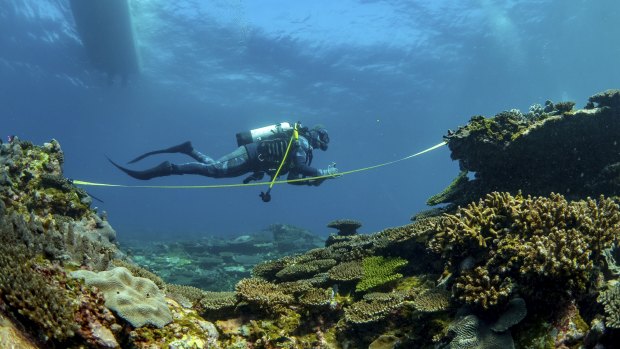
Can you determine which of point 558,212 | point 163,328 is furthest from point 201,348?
point 558,212

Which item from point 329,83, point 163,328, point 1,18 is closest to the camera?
point 163,328

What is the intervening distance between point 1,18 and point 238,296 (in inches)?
1883

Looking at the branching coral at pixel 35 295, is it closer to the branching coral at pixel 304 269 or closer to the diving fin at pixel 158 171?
the branching coral at pixel 304 269

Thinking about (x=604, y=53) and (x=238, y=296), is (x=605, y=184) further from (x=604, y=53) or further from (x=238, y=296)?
(x=604, y=53)

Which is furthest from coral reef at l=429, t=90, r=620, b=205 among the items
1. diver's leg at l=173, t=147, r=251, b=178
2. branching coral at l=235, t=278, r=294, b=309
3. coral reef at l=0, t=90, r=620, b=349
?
diver's leg at l=173, t=147, r=251, b=178

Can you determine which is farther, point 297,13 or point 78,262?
point 297,13

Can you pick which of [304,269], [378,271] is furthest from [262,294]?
[378,271]

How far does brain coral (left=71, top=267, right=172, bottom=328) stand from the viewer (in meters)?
4.18

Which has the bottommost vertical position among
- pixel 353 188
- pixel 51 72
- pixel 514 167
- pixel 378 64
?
pixel 514 167

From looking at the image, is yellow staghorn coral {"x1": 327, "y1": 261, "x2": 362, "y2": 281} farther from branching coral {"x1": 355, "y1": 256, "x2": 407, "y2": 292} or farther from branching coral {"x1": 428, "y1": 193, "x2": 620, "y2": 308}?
branching coral {"x1": 428, "y1": 193, "x2": 620, "y2": 308}

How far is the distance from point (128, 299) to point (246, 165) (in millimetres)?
7766

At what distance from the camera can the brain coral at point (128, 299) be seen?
4176 mm

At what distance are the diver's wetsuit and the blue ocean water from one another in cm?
2907

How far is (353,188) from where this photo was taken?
166m
